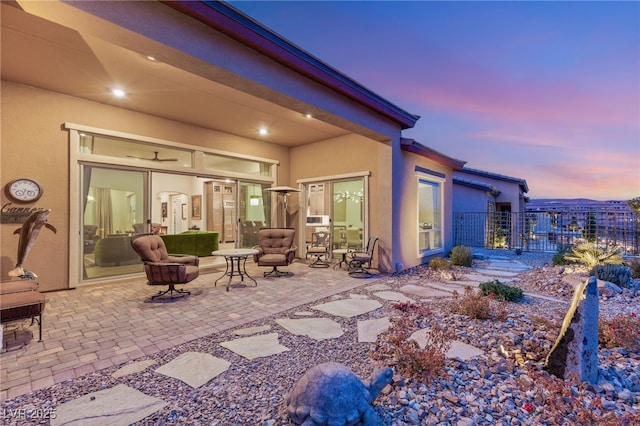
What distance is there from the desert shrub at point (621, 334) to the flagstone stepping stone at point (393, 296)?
210cm

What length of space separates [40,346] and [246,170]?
5.78 meters

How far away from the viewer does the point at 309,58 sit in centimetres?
404

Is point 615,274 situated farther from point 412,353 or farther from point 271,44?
point 271,44

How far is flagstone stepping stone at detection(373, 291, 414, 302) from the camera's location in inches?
169

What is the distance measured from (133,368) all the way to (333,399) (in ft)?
6.31

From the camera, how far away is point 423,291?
473 cm

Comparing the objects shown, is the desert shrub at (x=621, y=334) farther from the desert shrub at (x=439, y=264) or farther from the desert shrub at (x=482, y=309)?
the desert shrub at (x=439, y=264)

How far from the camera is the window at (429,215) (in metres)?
7.53

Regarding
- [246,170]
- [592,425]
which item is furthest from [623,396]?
[246,170]

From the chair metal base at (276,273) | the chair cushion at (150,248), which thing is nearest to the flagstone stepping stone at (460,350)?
the chair metal base at (276,273)

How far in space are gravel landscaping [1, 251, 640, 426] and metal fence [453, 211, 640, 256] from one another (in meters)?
7.16

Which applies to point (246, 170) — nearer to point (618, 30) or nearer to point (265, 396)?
point (265, 396)

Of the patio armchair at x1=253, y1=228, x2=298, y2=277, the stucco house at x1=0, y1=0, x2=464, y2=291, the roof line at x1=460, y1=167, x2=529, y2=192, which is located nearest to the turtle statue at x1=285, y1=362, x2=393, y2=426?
the stucco house at x1=0, y1=0, x2=464, y2=291

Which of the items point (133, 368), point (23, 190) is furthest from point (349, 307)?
point (23, 190)
